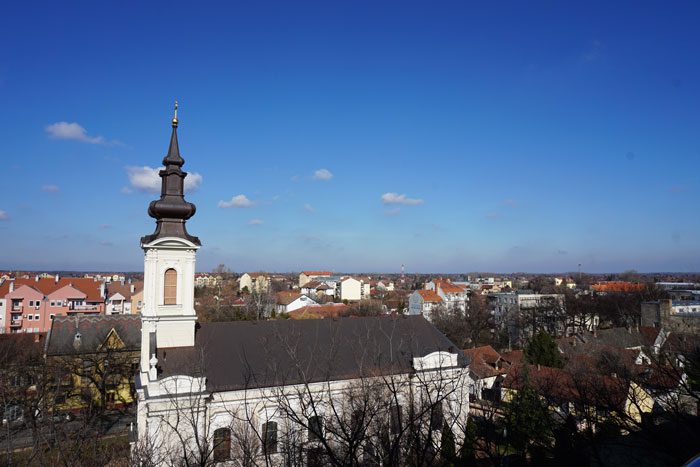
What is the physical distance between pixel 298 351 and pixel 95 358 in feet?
54.4

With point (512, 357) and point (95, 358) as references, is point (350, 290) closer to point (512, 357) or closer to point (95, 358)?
point (512, 357)

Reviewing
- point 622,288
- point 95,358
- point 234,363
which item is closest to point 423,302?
point 622,288

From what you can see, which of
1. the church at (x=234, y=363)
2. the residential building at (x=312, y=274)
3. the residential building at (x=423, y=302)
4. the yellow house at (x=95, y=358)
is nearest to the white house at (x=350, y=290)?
the residential building at (x=423, y=302)

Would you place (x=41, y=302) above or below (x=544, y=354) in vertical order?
above

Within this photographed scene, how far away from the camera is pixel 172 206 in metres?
19.3

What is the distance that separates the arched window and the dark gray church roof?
5.32 ft

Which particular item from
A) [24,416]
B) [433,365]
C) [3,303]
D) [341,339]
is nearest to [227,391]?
[341,339]

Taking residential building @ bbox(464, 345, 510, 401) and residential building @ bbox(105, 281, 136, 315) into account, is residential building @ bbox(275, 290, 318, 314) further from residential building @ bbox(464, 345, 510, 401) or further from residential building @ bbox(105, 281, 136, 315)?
residential building @ bbox(464, 345, 510, 401)

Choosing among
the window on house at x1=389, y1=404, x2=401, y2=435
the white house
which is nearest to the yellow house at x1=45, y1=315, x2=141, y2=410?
the window on house at x1=389, y1=404, x2=401, y2=435

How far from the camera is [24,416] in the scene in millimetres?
20516

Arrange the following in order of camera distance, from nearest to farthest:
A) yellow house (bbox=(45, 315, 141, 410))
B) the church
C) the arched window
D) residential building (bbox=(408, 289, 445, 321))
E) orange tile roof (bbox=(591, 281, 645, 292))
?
the church < the arched window < yellow house (bbox=(45, 315, 141, 410)) < residential building (bbox=(408, 289, 445, 321)) < orange tile roof (bbox=(591, 281, 645, 292))

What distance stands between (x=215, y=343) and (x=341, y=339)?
514 centimetres

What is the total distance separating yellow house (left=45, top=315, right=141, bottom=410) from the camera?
91.9 ft

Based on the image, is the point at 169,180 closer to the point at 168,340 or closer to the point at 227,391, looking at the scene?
the point at 168,340
